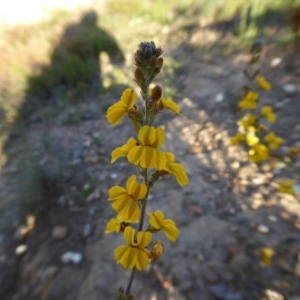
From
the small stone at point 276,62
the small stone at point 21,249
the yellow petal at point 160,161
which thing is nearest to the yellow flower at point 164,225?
the yellow petal at point 160,161

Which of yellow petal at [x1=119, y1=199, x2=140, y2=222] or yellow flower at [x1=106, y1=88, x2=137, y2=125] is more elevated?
yellow flower at [x1=106, y1=88, x2=137, y2=125]

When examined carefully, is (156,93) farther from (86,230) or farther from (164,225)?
(86,230)

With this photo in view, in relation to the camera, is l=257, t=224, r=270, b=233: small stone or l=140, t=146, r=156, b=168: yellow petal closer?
l=140, t=146, r=156, b=168: yellow petal

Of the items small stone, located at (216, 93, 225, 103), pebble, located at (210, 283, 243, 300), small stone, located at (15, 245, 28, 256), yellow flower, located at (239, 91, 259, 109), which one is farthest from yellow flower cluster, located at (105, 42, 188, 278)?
small stone, located at (216, 93, 225, 103)

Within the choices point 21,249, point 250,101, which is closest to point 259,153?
point 250,101

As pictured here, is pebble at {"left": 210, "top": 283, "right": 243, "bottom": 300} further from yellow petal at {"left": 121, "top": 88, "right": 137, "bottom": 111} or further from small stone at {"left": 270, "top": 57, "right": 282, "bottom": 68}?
small stone at {"left": 270, "top": 57, "right": 282, "bottom": 68}

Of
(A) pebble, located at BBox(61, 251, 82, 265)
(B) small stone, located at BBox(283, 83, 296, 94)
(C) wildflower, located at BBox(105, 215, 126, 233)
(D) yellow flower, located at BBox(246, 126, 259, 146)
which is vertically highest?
(B) small stone, located at BBox(283, 83, 296, 94)

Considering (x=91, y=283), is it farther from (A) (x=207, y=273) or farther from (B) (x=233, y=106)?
(B) (x=233, y=106)
